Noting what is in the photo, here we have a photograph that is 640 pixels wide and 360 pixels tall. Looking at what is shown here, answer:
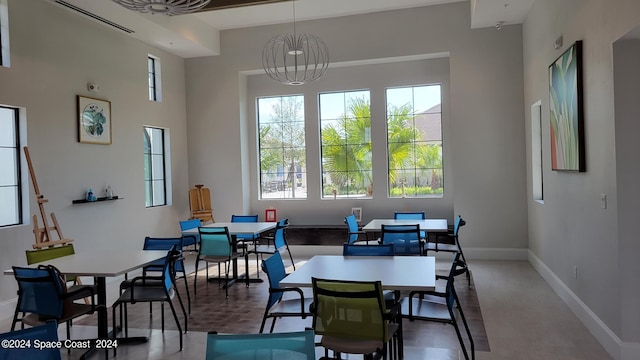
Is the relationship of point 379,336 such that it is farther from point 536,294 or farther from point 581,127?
point 536,294

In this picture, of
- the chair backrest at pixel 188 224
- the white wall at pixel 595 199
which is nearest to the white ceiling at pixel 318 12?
the white wall at pixel 595 199

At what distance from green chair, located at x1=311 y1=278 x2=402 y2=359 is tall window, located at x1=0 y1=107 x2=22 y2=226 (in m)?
4.23

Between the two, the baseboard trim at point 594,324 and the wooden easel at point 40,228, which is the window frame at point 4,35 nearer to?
the wooden easel at point 40,228

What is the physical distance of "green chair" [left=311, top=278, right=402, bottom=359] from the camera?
2543mm

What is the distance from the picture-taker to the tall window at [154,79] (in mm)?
7645

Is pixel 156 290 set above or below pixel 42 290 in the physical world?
below

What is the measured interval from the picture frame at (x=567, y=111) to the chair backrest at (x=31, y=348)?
413 centimetres

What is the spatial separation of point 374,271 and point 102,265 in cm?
220

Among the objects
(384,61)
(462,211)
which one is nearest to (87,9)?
(384,61)

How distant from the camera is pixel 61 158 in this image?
5691 millimetres

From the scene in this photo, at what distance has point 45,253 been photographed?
13.3ft

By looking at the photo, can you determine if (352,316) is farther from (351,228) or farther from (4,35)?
(4,35)

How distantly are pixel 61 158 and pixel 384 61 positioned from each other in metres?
5.12

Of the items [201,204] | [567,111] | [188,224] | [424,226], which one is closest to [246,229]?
[188,224]
